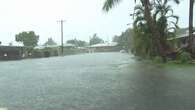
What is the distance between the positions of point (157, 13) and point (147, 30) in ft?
6.30

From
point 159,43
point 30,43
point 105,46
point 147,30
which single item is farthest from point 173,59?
point 105,46

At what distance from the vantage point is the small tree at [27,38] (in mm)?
122188

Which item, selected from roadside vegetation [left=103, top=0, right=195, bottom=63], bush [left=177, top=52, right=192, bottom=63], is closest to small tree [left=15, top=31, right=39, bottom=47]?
roadside vegetation [left=103, top=0, right=195, bottom=63]

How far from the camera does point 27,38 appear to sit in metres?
122

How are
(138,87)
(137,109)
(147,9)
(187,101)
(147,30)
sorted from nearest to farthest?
(137,109)
(187,101)
(138,87)
(147,9)
(147,30)

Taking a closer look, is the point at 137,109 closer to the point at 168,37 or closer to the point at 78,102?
the point at 78,102

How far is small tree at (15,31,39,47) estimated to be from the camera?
12219cm

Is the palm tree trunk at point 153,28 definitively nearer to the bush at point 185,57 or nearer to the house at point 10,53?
the bush at point 185,57

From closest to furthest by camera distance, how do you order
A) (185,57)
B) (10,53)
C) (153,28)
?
(185,57) < (153,28) < (10,53)

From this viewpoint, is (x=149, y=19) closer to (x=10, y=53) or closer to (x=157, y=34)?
(x=157, y=34)

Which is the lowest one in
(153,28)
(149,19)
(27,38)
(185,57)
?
(185,57)

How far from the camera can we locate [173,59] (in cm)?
3516

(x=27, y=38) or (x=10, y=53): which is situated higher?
(x=27, y=38)

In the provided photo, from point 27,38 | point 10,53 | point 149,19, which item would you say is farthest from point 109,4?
point 27,38
